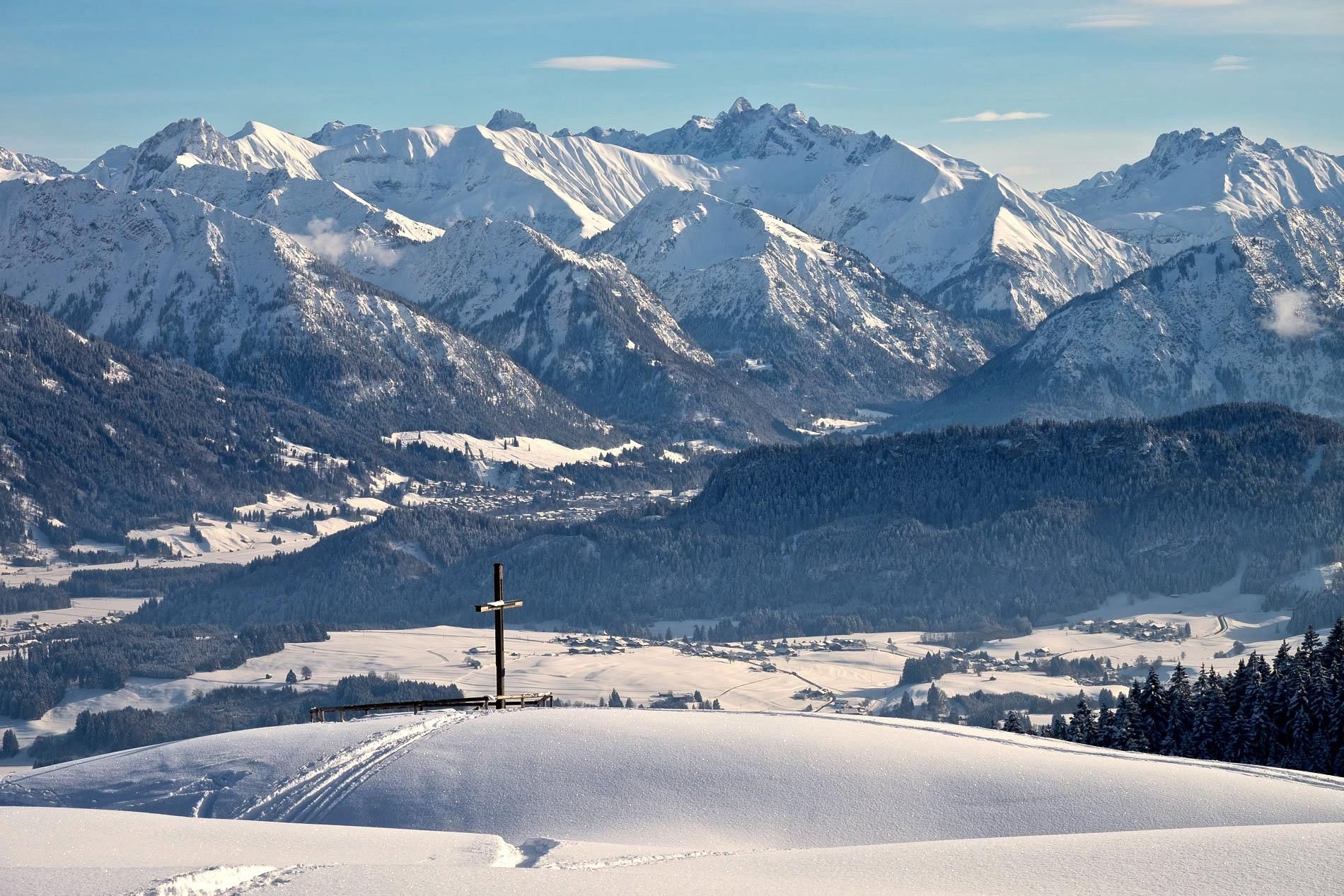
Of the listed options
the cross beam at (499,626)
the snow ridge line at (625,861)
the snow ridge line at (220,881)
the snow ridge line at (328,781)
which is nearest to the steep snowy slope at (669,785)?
the snow ridge line at (328,781)

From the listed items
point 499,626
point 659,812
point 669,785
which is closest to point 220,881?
point 659,812

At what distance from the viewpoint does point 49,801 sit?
166ft

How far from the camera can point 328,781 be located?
166ft

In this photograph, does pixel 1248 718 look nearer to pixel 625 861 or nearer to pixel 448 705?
pixel 448 705

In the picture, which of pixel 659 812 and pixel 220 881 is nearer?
pixel 220 881

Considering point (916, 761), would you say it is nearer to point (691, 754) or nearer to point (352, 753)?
point (691, 754)

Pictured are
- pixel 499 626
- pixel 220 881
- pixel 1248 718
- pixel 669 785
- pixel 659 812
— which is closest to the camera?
pixel 220 881

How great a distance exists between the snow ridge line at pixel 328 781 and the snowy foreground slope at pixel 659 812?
8 cm

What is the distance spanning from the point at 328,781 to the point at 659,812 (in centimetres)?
909

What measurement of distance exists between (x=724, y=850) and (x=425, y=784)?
8.85 meters

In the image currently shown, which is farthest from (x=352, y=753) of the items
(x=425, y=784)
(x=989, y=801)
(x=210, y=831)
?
(x=989, y=801)

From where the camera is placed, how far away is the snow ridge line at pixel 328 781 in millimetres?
48875

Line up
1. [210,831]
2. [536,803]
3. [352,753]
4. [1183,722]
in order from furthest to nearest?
[1183,722]
[352,753]
[536,803]
[210,831]

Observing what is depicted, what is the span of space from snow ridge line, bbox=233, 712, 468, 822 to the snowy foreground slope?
0.08 meters
